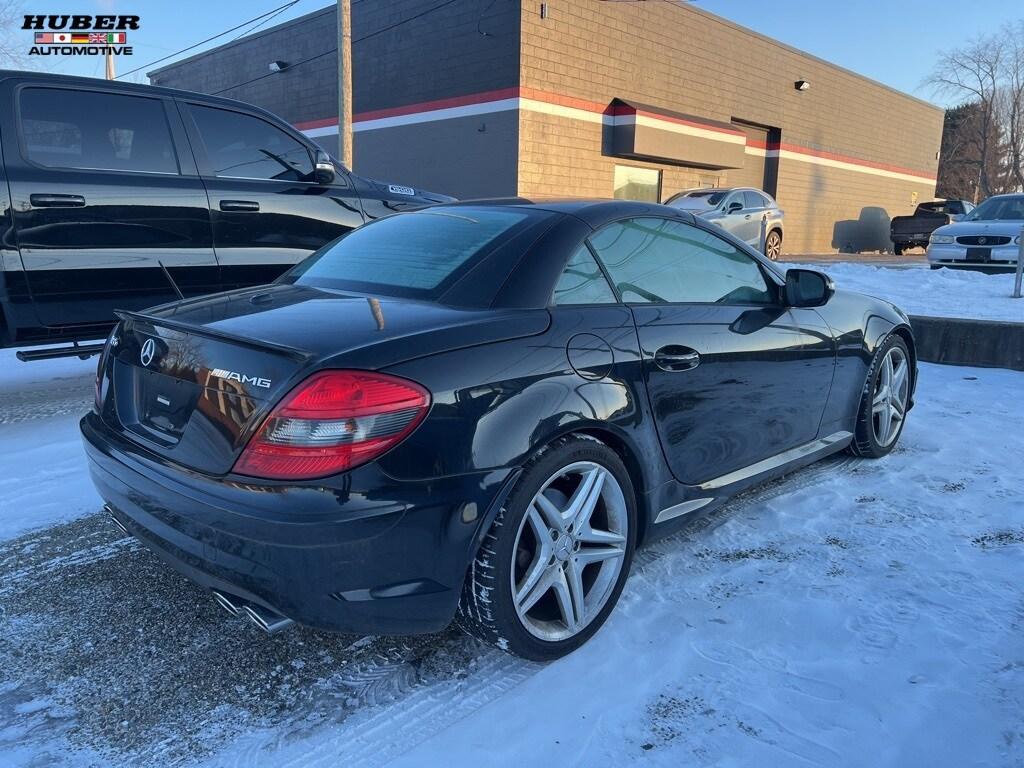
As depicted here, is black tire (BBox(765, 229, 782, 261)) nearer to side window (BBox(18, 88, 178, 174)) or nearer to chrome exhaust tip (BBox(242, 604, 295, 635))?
side window (BBox(18, 88, 178, 174))

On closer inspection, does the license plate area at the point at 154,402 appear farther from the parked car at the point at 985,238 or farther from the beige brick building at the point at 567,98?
the parked car at the point at 985,238

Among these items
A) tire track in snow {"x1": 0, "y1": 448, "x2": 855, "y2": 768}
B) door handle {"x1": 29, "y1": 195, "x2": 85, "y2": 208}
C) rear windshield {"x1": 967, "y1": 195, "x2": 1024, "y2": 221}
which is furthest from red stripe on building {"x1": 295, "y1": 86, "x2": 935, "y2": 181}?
tire track in snow {"x1": 0, "y1": 448, "x2": 855, "y2": 768}

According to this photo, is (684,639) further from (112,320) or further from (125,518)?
(112,320)

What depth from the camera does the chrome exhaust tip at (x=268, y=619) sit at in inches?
78.5

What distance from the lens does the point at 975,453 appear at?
174 inches

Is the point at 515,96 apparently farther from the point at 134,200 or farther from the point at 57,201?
the point at 57,201

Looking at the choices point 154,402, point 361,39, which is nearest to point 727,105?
point 361,39

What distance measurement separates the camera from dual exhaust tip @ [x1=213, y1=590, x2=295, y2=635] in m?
2.00

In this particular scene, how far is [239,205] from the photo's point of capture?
16.8 feet

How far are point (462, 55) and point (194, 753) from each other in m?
18.4

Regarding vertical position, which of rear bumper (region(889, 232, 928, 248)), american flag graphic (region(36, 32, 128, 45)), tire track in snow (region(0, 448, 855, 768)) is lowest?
tire track in snow (region(0, 448, 855, 768))

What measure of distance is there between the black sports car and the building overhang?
16700 mm

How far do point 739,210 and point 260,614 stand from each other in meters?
14.8

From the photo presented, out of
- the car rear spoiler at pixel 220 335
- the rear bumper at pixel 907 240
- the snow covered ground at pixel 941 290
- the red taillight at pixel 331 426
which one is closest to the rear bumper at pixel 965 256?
the snow covered ground at pixel 941 290
